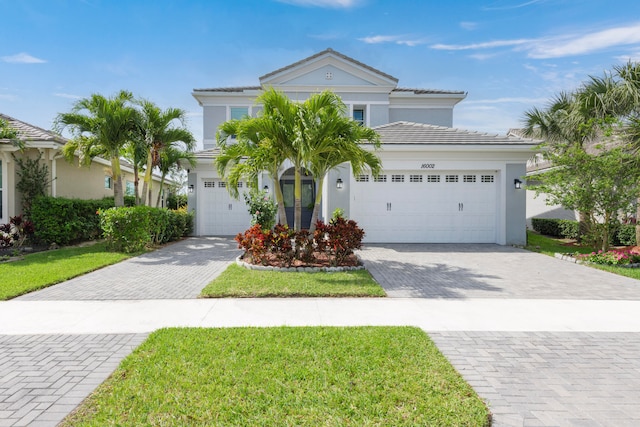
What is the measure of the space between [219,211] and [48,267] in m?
7.67

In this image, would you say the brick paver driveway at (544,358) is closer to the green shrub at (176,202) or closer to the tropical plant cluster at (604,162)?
the tropical plant cluster at (604,162)

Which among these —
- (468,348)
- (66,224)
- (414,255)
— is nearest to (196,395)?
(468,348)

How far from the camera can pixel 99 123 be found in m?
11.7

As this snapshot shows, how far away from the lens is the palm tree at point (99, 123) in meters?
11.7

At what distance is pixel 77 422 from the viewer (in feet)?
8.70

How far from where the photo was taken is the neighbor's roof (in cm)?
1285

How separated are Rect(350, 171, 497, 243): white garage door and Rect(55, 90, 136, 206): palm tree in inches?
344

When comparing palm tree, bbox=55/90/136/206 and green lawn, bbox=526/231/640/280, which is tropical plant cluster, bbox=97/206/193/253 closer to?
palm tree, bbox=55/90/136/206

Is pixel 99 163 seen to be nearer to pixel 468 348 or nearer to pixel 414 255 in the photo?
pixel 414 255

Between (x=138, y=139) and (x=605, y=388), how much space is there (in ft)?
46.4

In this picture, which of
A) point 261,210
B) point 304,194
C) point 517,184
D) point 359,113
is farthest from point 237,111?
point 517,184

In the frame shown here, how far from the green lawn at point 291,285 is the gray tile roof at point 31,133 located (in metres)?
9.58

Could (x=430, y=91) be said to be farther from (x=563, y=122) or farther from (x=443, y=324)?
(x=443, y=324)

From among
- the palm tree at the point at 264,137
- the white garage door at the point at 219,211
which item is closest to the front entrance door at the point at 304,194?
the white garage door at the point at 219,211
